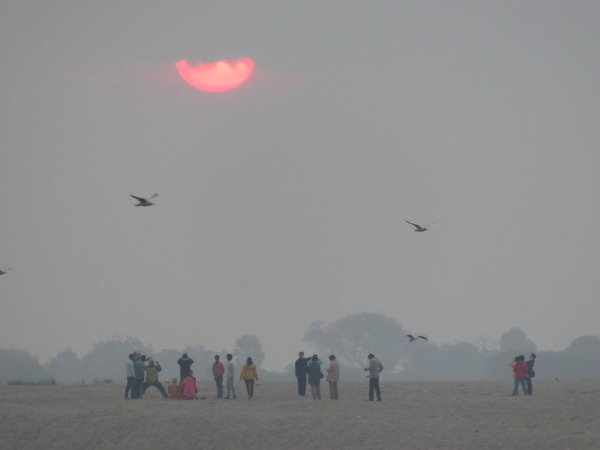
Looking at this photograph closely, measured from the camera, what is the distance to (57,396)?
149 ft

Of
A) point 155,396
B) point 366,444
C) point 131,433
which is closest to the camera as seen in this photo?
point 366,444

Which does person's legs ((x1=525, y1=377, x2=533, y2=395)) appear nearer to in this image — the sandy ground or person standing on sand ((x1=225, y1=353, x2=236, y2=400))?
the sandy ground

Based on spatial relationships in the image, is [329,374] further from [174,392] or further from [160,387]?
[160,387]

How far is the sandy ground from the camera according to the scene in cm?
3566

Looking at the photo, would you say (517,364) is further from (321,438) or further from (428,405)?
(321,438)

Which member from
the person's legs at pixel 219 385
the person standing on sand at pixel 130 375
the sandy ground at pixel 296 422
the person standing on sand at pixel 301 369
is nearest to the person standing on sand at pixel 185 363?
the person's legs at pixel 219 385


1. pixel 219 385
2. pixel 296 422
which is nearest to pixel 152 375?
pixel 219 385

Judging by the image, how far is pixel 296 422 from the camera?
124 feet

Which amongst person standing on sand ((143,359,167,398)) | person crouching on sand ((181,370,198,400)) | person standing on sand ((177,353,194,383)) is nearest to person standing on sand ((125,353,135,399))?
person standing on sand ((143,359,167,398))

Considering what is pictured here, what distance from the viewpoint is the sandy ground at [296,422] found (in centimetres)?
3566

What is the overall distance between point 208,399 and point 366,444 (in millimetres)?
11107

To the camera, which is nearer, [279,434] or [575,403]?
[279,434]

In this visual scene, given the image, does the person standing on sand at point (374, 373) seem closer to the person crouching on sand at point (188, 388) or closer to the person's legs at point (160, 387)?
the person crouching on sand at point (188, 388)

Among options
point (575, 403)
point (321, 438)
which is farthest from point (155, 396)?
point (575, 403)
